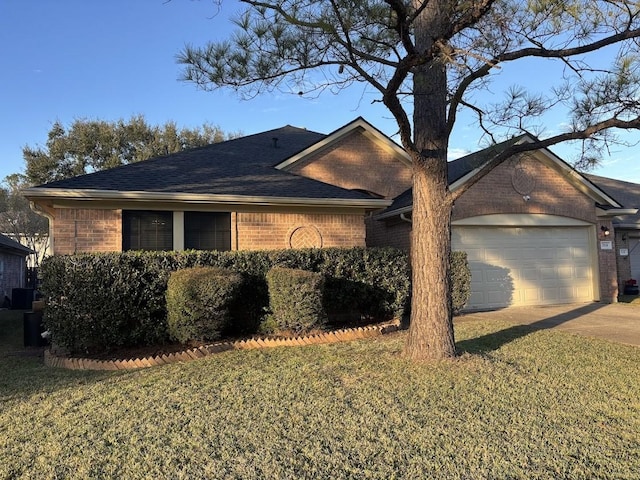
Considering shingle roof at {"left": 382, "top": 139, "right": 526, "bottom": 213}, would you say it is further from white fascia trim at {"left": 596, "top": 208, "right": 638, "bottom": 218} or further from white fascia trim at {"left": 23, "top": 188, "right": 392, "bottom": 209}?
white fascia trim at {"left": 596, "top": 208, "right": 638, "bottom": 218}

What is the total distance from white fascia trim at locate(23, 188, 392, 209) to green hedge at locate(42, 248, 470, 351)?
1625 millimetres

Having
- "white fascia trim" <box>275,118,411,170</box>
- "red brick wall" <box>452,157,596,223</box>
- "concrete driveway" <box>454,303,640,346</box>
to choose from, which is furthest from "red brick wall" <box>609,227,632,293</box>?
"white fascia trim" <box>275,118,411,170</box>

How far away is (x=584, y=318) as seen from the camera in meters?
10.7

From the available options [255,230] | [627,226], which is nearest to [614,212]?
[627,226]

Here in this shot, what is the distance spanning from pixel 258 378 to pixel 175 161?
8133 millimetres

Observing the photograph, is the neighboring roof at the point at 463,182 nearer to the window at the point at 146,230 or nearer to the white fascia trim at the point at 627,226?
the white fascia trim at the point at 627,226

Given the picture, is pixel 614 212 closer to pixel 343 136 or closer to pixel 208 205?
pixel 343 136

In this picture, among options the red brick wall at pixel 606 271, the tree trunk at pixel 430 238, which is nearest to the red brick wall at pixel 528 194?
the red brick wall at pixel 606 271

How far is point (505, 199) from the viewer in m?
13.3

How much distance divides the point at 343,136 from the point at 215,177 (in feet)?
15.4

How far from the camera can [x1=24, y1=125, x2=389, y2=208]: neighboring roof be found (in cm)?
917

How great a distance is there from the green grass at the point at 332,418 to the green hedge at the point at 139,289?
94 cm

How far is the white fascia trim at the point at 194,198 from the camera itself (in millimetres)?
8758

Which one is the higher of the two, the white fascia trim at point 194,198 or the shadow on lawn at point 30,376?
the white fascia trim at point 194,198
